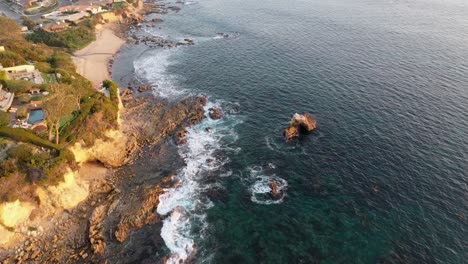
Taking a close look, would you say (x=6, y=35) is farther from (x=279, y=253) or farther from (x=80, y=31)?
(x=279, y=253)

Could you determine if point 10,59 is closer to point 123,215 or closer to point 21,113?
point 21,113

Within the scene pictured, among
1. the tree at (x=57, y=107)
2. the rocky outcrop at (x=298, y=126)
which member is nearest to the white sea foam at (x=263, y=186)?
the rocky outcrop at (x=298, y=126)

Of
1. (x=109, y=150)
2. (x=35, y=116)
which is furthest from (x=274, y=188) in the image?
(x=35, y=116)

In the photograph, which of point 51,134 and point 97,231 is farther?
point 51,134

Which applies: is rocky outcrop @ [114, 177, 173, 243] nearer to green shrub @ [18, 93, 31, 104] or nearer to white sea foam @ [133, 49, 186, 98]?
green shrub @ [18, 93, 31, 104]

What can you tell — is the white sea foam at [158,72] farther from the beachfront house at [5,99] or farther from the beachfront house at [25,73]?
the beachfront house at [5,99]

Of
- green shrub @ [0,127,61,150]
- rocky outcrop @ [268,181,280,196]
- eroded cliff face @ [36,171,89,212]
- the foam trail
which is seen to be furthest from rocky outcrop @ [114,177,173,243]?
rocky outcrop @ [268,181,280,196]

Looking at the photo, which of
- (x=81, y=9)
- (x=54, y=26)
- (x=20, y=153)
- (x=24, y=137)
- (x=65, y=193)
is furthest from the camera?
(x=81, y=9)

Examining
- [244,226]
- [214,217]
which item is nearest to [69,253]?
[214,217]
